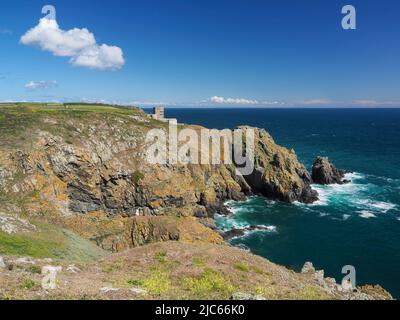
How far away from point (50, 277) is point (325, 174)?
94.4m

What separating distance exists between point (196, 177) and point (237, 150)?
21.9 meters

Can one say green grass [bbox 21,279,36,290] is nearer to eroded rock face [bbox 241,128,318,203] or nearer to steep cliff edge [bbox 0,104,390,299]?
steep cliff edge [bbox 0,104,390,299]

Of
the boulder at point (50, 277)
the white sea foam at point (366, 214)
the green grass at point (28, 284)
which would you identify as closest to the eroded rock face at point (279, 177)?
the white sea foam at point (366, 214)

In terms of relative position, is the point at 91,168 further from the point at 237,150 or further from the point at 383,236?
the point at 383,236

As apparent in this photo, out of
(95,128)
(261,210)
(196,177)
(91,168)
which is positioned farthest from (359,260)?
(95,128)

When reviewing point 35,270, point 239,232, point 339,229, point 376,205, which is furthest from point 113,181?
point 376,205

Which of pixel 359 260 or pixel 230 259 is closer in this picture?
pixel 230 259

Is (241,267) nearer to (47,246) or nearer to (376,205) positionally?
(47,246)

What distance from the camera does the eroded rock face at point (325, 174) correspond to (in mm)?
103919

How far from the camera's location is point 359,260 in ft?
192

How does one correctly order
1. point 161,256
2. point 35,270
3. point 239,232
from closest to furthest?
point 35,270, point 161,256, point 239,232

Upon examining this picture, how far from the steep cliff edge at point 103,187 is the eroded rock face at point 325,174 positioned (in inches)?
533

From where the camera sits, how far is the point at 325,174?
10362 centimetres

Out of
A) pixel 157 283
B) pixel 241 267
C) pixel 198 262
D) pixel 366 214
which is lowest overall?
pixel 366 214
